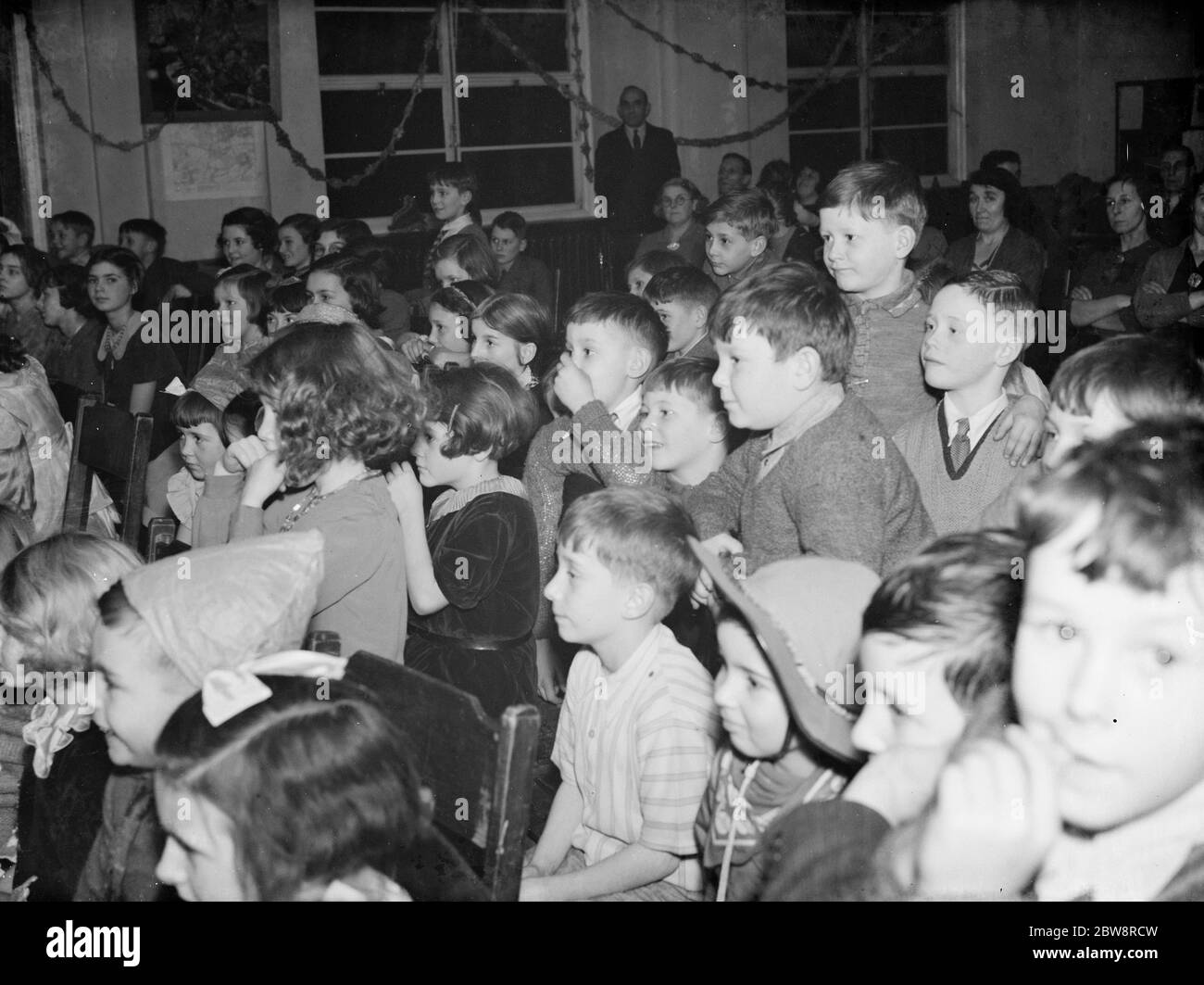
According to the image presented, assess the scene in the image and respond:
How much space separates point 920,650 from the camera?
125cm

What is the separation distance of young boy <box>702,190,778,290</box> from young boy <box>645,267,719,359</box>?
0.44m

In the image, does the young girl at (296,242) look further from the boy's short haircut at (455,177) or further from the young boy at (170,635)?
the young boy at (170,635)

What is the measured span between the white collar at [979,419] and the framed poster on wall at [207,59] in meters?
5.32

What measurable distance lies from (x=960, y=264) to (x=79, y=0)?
4.80 m

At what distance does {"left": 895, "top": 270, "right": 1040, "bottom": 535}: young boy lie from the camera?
7.51 ft

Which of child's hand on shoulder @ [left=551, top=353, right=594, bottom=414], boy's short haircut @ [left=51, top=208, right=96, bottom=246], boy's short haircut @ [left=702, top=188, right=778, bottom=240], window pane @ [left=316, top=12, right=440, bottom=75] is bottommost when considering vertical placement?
child's hand on shoulder @ [left=551, top=353, right=594, bottom=414]

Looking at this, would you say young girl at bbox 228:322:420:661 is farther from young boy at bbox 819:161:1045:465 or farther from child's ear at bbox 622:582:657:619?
young boy at bbox 819:161:1045:465

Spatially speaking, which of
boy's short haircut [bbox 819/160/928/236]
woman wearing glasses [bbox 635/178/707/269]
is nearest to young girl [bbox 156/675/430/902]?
boy's short haircut [bbox 819/160/928/236]

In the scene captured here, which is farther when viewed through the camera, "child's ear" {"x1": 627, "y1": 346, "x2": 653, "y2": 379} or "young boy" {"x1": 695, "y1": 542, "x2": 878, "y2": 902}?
"child's ear" {"x1": 627, "y1": 346, "x2": 653, "y2": 379}

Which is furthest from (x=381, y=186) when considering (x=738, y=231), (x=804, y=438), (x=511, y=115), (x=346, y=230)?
(x=804, y=438)

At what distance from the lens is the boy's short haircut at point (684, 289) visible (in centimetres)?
342

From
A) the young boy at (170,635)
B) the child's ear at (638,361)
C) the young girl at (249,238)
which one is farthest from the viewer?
the young girl at (249,238)

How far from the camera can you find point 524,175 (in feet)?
25.7

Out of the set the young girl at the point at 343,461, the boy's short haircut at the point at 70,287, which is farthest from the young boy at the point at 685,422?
the boy's short haircut at the point at 70,287
